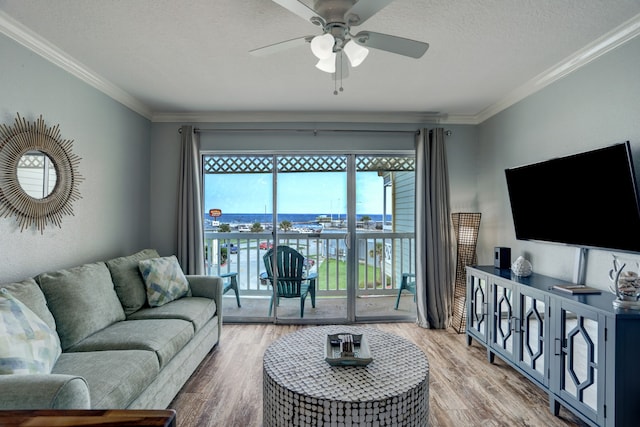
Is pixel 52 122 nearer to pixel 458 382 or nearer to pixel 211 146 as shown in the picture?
pixel 211 146

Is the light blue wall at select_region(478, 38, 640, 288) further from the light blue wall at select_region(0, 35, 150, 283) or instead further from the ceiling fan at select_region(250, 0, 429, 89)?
the light blue wall at select_region(0, 35, 150, 283)

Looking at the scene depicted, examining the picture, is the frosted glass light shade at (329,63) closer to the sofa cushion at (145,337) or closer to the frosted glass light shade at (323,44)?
the frosted glass light shade at (323,44)

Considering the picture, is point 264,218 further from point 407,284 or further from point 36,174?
point 36,174

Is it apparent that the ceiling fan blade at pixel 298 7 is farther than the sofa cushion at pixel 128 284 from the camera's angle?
No

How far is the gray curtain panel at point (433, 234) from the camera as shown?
370cm

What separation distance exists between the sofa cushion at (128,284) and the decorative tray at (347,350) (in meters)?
1.66

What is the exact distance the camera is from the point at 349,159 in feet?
12.7

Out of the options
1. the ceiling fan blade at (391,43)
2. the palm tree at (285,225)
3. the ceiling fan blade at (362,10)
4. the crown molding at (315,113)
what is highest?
the crown molding at (315,113)

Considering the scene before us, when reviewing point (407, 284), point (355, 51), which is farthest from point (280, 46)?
point (407, 284)

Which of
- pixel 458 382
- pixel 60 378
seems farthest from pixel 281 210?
pixel 60 378

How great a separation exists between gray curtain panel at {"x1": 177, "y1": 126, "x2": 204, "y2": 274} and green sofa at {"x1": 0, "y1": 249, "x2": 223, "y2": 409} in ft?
2.38

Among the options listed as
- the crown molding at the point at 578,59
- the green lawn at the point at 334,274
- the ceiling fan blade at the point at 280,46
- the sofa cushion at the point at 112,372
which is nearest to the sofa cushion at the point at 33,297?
the sofa cushion at the point at 112,372

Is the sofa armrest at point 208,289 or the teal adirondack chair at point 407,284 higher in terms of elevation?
the sofa armrest at point 208,289

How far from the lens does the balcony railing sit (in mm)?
4078
